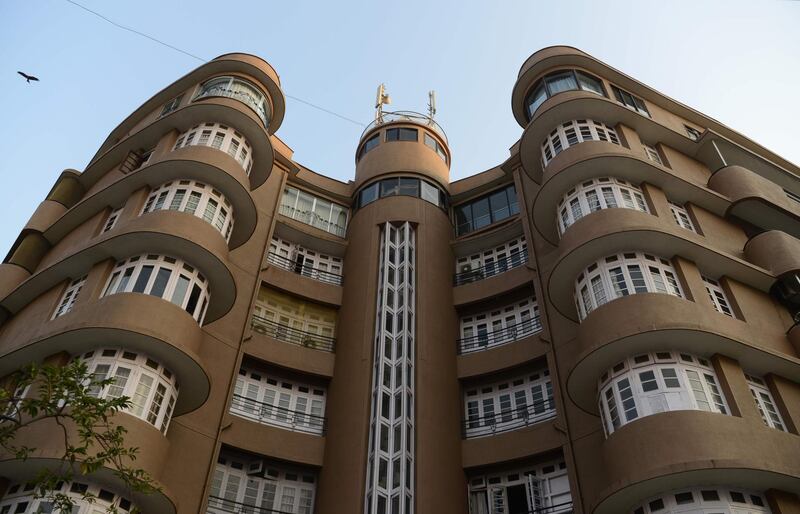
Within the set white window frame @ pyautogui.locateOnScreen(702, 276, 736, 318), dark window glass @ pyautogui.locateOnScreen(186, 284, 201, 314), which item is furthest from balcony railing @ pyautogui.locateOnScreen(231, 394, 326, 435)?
white window frame @ pyautogui.locateOnScreen(702, 276, 736, 318)

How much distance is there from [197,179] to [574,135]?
45.9 feet

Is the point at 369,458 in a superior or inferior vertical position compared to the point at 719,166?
inferior

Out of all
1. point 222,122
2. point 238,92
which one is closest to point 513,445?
point 222,122

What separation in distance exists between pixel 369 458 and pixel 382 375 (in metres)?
3.03

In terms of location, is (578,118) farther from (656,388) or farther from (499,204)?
(656,388)

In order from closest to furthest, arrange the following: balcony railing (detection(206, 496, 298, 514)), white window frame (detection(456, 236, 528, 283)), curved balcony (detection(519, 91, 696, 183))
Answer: balcony railing (detection(206, 496, 298, 514)) → curved balcony (detection(519, 91, 696, 183)) → white window frame (detection(456, 236, 528, 283))

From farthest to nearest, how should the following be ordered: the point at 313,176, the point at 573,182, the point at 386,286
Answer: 1. the point at 313,176
2. the point at 386,286
3. the point at 573,182

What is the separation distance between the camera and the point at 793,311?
22047 millimetres

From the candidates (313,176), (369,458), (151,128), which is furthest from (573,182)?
(151,128)

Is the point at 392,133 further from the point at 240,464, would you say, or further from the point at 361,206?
the point at 240,464

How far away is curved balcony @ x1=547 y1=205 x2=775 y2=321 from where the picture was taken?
19656 millimetres

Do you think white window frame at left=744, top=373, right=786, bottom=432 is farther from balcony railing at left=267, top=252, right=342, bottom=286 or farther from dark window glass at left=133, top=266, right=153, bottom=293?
dark window glass at left=133, top=266, right=153, bottom=293

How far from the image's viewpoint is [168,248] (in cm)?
2025

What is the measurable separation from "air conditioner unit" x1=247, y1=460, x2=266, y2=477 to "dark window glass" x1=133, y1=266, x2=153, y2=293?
6900 millimetres
